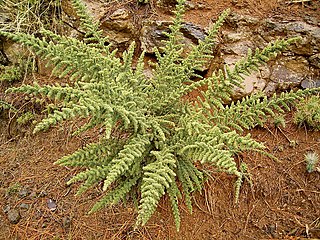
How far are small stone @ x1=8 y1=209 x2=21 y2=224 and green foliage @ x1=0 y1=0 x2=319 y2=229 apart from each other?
2.79 feet

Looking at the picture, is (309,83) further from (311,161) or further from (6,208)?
(6,208)

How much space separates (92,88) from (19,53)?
1809mm

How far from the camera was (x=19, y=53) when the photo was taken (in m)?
2.92

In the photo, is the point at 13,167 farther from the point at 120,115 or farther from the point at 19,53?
the point at 120,115

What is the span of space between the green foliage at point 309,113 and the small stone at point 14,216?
194 centimetres

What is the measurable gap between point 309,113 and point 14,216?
2.04m

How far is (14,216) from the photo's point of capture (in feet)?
7.21

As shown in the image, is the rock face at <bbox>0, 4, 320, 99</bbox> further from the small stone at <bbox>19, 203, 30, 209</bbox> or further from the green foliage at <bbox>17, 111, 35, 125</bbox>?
the small stone at <bbox>19, 203, 30, 209</bbox>

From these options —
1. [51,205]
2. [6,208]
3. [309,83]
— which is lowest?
[6,208]

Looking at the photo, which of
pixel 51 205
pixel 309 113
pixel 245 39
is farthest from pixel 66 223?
pixel 245 39

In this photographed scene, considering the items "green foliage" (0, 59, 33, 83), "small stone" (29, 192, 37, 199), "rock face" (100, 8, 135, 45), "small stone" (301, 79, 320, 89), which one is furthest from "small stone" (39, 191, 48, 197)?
"small stone" (301, 79, 320, 89)

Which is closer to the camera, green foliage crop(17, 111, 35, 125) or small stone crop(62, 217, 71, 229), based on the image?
small stone crop(62, 217, 71, 229)

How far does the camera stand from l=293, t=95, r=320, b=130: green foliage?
2199mm

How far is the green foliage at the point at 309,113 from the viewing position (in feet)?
7.22
